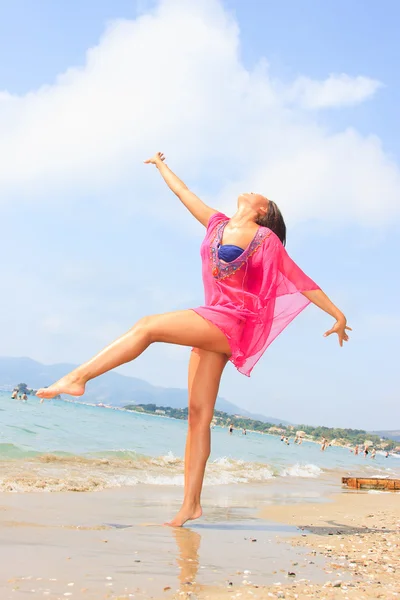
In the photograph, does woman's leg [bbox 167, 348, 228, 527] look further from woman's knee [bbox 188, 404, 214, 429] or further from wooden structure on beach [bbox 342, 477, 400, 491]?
wooden structure on beach [bbox 342, 477, 400, 491]

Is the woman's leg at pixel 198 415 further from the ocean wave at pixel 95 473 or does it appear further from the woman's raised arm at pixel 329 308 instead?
the ocean wave at pixel 95 473

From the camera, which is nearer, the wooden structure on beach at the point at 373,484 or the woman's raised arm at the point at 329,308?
the woman's raised arm at the point at 329,308

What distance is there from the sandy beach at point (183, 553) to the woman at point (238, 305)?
663 mm

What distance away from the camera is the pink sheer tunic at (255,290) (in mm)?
4820

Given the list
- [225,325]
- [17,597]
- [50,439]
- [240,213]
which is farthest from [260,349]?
[50,439]

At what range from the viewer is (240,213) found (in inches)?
203

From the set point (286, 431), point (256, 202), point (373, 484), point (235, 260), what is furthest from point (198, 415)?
point (286, 431)

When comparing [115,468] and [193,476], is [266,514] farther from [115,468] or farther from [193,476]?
[115,468]

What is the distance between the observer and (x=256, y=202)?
518 cm

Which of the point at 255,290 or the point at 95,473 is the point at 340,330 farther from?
the point at 95,473

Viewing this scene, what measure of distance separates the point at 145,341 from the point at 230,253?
1021mm

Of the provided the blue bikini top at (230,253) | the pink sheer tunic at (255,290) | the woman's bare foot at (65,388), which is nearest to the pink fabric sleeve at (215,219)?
the pink sheer tunic at (255,290)

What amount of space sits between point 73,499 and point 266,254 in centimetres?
329

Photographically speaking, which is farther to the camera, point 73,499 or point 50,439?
point 50,439
